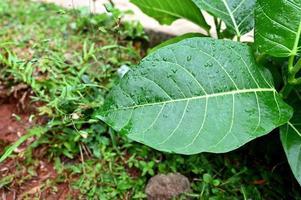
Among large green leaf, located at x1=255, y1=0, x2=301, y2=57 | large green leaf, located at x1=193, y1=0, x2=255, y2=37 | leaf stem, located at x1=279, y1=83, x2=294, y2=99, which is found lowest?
leaf stem, located at x1=279, y1=83, x2=294, y2=99

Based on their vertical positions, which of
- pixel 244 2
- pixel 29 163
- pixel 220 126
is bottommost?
pixel 29 163

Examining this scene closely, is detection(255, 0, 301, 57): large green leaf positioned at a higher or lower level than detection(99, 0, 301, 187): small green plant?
higher

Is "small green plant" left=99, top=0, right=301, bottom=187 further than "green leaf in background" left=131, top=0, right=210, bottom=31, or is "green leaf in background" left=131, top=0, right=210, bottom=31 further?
"green leaf in background" left=131, top=0, right=210, bottom=31

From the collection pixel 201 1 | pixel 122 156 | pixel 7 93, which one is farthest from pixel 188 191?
pixel 7 93

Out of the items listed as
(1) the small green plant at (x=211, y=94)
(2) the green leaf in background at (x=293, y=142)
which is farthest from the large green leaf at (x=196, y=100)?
(2) the green leaf in background at (x=293, y=142)

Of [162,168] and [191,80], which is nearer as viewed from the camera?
[191,80]

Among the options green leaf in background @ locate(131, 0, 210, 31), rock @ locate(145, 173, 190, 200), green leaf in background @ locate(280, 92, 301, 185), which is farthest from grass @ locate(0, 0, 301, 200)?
green leaf in background @ locate(280, 92, 301, 185)

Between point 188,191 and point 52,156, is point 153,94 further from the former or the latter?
point 52,156

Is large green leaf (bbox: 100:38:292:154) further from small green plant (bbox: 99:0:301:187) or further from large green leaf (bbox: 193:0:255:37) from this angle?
large green leaf (bbox: 193:0:255:37)

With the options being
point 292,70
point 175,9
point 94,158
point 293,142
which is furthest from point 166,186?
point 175,9
